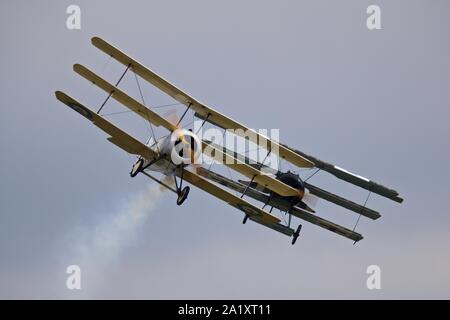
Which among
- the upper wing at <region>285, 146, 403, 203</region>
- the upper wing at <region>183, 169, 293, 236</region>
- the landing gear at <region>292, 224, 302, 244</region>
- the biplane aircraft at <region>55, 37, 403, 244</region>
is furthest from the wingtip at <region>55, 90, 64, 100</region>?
the landing gear at <region>292, 224, 302, 244</region>

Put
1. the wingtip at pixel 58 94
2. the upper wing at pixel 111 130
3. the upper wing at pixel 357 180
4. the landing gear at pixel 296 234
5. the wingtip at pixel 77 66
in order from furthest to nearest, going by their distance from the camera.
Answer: the upper wing at pixel 357 180, the landing gear at pixel 296 234, the wingtip at pixel 77 66, the upper wing at pixel 111 130, the wingtip at pixel 58 94

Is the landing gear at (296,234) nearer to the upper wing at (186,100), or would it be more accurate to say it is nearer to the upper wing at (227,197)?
the upper wing at (186,100)

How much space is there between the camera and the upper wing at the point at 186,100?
3800 cm

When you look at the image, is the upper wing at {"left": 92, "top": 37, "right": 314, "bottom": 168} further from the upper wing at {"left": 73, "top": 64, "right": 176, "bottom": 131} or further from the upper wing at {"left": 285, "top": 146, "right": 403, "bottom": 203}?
the upper wing at {"left": 285, "top": 146, "right": 403, "bottom": 203}

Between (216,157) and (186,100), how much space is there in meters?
2.24

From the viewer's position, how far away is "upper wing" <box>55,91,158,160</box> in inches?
1420

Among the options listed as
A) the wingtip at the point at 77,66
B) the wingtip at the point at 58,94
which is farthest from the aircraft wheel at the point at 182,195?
the wingtip at the point at 77,66

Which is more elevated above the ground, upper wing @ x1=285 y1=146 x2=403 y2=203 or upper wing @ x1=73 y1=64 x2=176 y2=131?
upper wing @ x1=73 y1=64 x2=176 y2=131

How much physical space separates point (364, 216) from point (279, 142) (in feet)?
13.7

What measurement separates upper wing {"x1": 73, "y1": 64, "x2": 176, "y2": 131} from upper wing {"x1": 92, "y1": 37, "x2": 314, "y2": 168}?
3.30 feet
